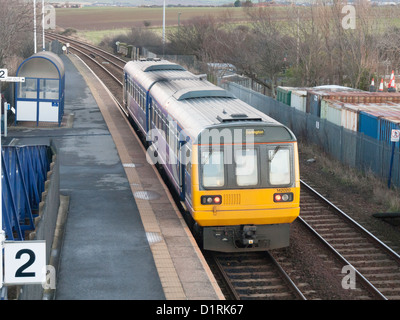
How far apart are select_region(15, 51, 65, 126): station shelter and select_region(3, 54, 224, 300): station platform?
133 centimetres

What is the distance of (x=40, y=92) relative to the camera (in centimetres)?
2552

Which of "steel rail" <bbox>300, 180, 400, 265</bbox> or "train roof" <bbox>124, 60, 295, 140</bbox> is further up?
"train roof" <bbox>124, 60, 295, 140</bbox>

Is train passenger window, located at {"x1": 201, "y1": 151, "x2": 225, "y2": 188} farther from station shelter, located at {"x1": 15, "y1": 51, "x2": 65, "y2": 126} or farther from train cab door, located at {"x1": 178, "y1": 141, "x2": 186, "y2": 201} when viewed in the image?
station shelter, located at {"x1": 15, "y1": 51, "x2": 65, "y2": 126}

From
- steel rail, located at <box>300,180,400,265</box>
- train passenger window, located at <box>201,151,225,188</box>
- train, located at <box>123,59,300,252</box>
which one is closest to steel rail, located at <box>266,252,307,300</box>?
train, located at <box>123,59,300,252</box>

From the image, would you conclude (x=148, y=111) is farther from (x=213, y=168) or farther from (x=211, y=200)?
(x=211, y=200)

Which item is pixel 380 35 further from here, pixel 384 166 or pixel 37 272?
pixel 37 272

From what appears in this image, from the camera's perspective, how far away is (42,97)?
25.6 m

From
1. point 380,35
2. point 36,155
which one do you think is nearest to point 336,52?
point 380,35

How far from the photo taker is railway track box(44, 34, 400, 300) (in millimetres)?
11766

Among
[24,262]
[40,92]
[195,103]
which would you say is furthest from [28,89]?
[24,262]

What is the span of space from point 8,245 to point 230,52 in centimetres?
3941

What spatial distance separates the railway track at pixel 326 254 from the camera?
11.8 meters

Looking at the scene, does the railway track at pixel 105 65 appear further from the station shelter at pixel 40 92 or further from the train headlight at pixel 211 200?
the train headlight at pixel 211 200
